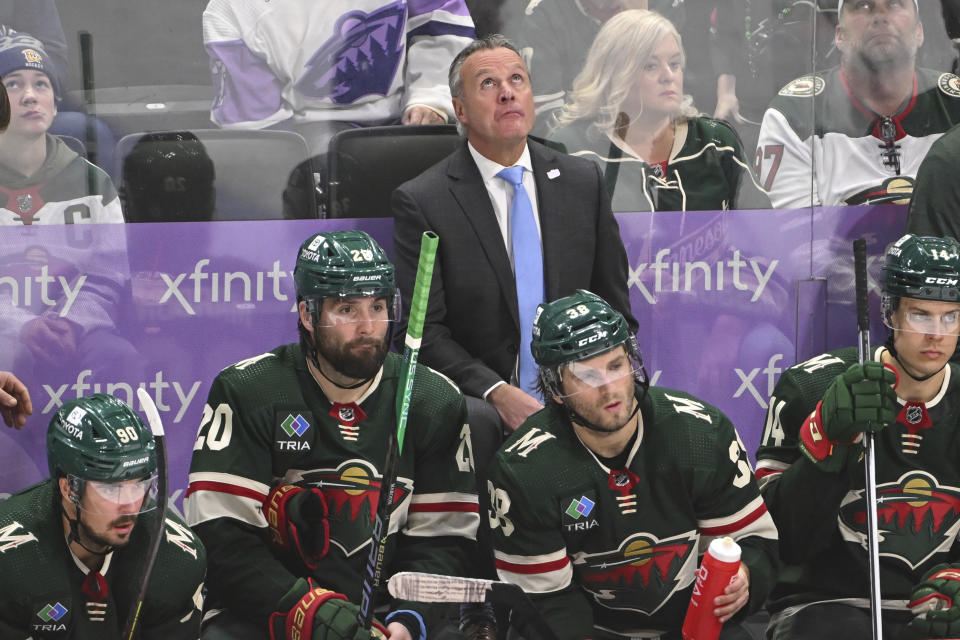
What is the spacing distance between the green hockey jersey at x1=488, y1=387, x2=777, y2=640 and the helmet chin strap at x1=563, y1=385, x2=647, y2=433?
0.02 m

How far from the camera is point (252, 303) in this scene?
13.8ft

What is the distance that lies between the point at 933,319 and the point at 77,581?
2.21 meters

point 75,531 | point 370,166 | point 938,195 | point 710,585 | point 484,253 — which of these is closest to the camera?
point 710,585

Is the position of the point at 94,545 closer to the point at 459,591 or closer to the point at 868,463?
the point at 459,591

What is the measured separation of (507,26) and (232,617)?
2.22 m

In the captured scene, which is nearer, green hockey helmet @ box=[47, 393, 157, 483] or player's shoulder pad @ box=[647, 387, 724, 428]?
green hockey helmet @ box=[47, 393, 157, 483]

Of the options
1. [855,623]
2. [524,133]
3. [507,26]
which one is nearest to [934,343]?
[855,623]

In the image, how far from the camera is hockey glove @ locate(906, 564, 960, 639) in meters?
3.11

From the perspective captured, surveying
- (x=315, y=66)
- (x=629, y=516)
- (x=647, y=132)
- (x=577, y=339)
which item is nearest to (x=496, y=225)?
(x=647, y=132)

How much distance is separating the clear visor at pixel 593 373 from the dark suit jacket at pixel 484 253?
709 millimetres

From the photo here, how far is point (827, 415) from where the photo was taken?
3223 mm

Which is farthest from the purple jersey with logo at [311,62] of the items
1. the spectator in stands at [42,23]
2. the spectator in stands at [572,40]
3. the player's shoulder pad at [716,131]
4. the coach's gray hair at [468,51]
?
the player's shoulder pad at [716,131]

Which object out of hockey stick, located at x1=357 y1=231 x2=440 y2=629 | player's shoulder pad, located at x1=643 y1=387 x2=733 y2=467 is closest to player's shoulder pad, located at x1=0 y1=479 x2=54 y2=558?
hockey stick, located at x1=357 y1=231 x2=440 y2=629

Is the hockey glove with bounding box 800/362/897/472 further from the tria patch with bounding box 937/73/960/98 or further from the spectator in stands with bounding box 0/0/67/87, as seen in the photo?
the spectator in stands with bounding box 0/0/67/87
